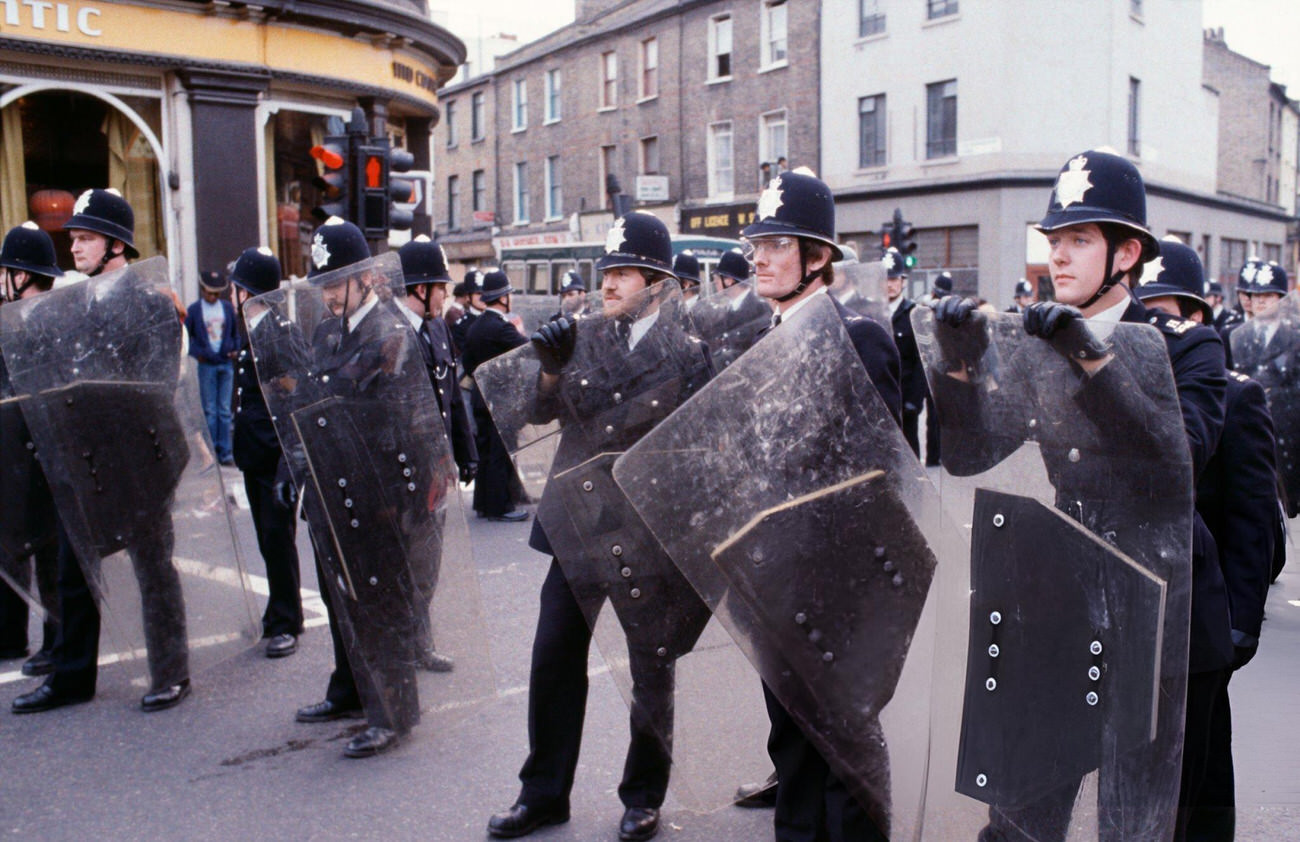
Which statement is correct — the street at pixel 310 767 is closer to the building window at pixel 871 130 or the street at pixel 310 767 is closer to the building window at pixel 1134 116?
the building window at pixel 871 130

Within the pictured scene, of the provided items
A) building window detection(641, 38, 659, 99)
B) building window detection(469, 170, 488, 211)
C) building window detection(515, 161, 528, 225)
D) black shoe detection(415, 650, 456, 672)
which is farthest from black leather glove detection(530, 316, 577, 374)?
building window detection(469, 170, 488, 211)

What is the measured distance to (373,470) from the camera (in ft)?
14.2

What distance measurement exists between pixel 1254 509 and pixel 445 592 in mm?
2787

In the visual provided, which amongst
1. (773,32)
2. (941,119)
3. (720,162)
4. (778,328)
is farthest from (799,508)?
(720,162)

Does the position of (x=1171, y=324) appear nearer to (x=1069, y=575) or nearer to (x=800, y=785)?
(x=1069, y=575)

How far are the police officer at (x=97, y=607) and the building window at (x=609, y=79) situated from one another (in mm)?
31035

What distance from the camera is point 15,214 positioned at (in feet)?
41.0

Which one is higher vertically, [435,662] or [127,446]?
[127,446]

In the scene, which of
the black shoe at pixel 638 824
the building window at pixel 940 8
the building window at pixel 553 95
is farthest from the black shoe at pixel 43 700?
the building window at pixel 553 95

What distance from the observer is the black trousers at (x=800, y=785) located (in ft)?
10.7

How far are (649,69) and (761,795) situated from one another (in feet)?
105

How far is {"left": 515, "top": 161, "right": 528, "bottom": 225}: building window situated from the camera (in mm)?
39531

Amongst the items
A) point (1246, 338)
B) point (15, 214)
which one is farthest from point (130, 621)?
point (15, 214)

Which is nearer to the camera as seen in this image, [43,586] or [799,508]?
[799,508]
